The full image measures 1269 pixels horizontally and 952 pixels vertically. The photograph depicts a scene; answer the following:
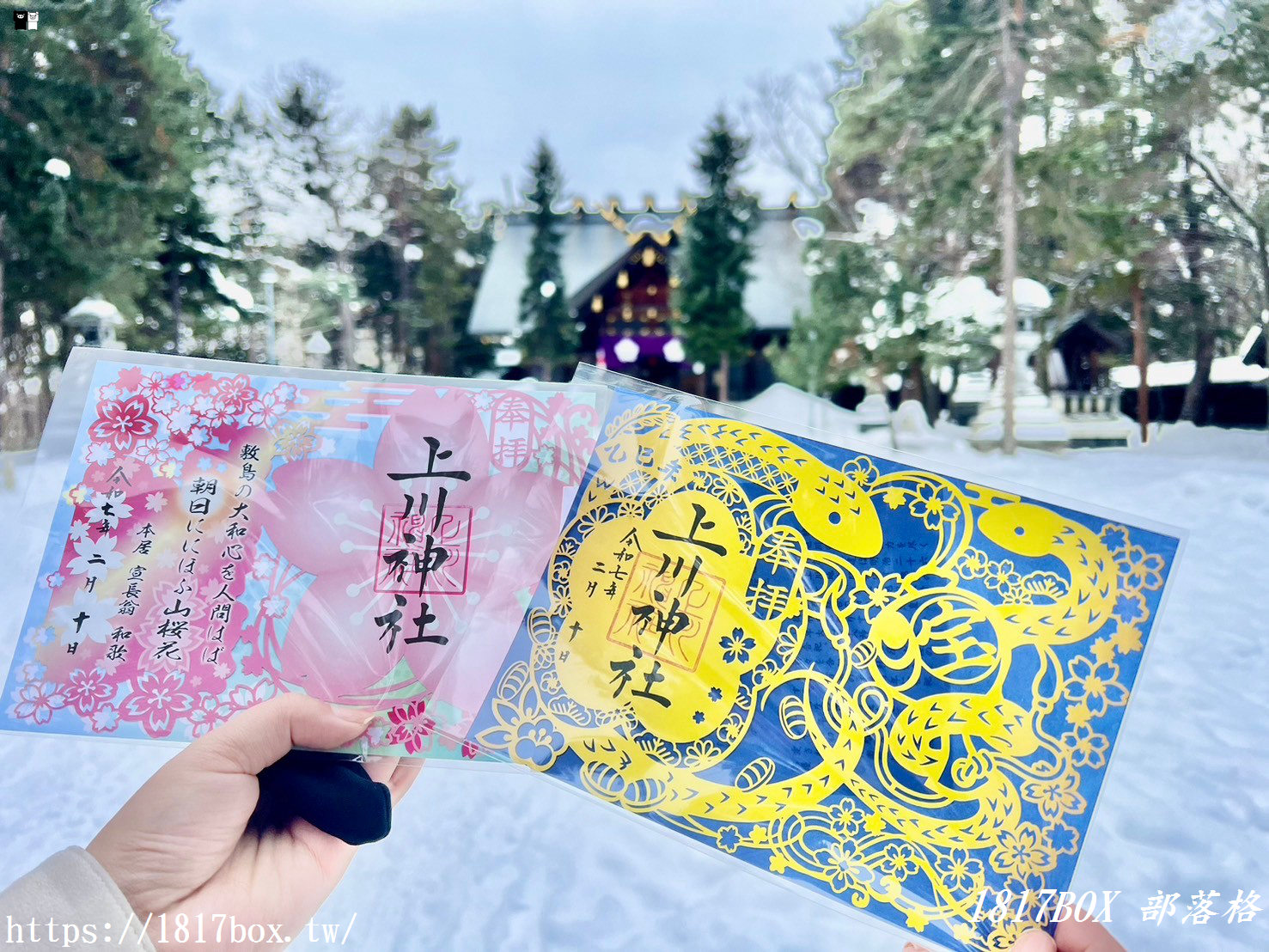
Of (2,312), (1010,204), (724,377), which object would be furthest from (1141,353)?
(2,312)

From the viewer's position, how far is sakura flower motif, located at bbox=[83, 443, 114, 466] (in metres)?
0.85

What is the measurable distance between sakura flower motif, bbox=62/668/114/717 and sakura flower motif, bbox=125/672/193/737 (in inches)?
1.2

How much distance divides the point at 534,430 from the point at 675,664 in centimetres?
33

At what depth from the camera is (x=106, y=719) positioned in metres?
0.80

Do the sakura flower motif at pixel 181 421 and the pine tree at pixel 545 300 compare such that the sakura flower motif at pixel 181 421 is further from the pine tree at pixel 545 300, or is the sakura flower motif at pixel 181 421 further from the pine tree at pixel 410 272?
the pine tree at pixel 410 272

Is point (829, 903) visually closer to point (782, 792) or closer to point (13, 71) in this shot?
point (782, 792)

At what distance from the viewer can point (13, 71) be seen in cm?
317

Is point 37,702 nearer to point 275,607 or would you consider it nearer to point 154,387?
point 275,607

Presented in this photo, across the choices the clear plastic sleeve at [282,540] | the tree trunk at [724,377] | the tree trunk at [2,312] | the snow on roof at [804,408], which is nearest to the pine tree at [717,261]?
the tree trunk at [724,377]

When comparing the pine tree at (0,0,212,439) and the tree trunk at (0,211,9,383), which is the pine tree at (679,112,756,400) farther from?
the tree trunk at (0,211,9,383)

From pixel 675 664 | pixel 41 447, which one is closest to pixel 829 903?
pixel 675 664

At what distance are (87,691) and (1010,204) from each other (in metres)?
4.51

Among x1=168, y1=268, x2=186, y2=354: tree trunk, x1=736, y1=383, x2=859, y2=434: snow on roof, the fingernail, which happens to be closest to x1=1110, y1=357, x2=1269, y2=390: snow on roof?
x1=736, y1=383, x2=859, y2=434: snow on roof

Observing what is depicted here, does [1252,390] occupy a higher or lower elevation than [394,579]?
higher
